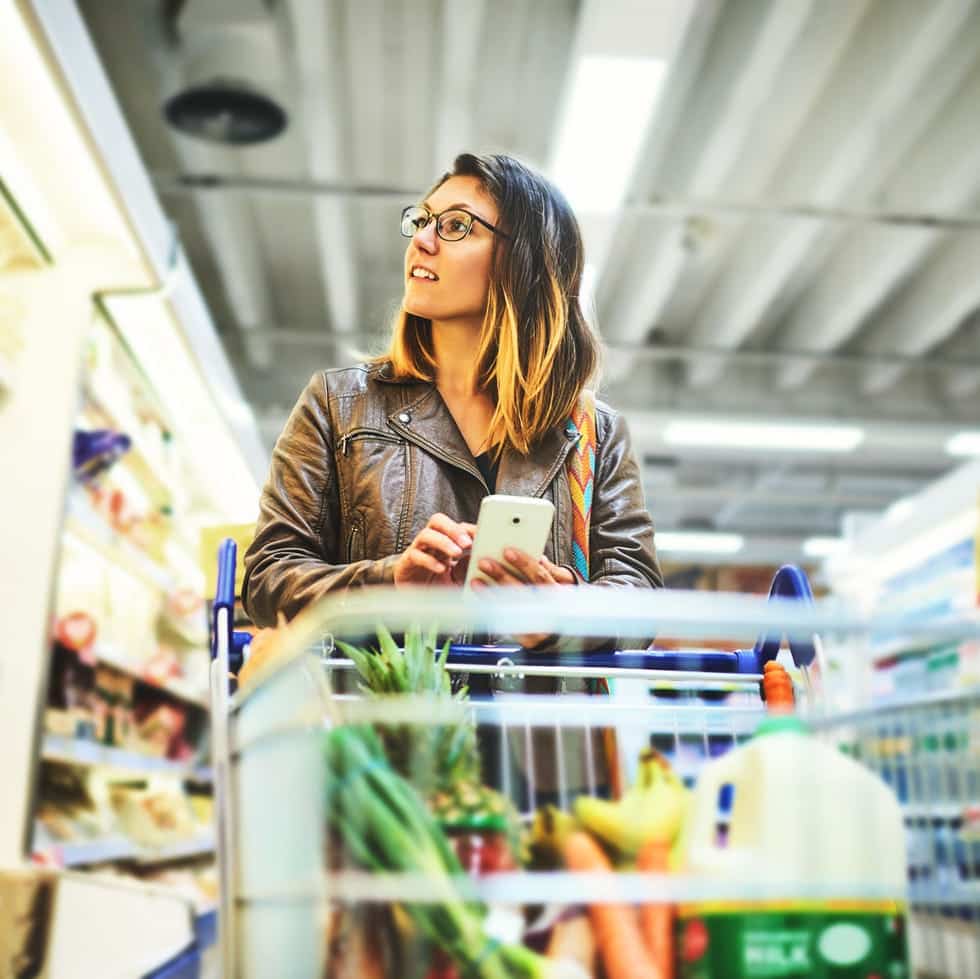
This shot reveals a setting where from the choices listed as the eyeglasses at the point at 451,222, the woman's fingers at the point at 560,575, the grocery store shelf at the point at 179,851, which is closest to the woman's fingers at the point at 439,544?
the woman's fingers at the point at 560,575

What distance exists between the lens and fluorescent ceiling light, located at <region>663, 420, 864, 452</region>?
10109mm

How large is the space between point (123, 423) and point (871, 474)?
10620mm

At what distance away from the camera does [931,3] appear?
5.53 m

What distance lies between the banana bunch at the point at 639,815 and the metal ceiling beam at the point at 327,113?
5358 millimetres

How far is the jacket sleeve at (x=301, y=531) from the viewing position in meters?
1.43

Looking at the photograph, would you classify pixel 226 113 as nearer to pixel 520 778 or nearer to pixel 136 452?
pixel 136 452

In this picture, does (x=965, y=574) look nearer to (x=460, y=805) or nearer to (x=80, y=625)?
(x=80, y=625)

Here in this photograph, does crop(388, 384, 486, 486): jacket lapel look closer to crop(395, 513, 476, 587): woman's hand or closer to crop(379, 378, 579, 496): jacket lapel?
crop(379, 378, 579, 496): jacket lapel

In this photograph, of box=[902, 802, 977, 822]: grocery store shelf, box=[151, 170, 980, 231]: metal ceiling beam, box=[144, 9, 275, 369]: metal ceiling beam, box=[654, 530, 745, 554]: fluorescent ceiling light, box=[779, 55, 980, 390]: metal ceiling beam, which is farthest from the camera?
box=[654, 530, 745, 554]: fluorescent ceiling light

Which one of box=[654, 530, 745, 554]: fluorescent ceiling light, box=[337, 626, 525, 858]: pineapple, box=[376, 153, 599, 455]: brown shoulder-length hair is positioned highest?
box=[654, 530, 745, 554]: fluorescent ceiling light

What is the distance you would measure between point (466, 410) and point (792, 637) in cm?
65

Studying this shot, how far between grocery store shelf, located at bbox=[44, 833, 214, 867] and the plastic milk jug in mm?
3109

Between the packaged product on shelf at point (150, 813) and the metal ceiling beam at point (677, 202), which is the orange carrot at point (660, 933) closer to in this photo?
the packaged product on shelf at point (150, 813)

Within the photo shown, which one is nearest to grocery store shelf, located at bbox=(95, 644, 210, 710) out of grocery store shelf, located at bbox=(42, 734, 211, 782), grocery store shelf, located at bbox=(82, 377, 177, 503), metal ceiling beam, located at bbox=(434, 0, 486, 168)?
grocery store shelf, located at bbox=(42, 734, 211, 782)
